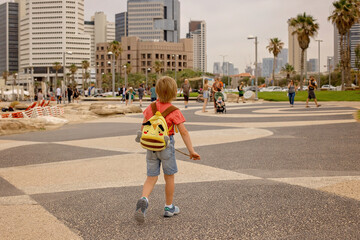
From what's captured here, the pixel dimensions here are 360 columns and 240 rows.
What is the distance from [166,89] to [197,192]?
1.66 metres

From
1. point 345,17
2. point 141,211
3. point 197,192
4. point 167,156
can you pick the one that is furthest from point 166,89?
point 345,17

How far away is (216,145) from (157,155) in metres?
5.46

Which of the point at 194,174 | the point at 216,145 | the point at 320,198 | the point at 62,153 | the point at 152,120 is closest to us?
the point at 152,120

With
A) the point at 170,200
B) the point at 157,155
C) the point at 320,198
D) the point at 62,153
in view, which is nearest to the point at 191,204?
the point at 170,200

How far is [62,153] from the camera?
29.4 feet

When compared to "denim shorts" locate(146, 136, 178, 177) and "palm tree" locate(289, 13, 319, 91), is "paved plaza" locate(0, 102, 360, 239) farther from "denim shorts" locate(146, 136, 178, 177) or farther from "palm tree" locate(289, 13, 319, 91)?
"palm tree" locate(289, 13, 319, 91)

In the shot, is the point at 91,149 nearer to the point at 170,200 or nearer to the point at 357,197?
the point at 170,200

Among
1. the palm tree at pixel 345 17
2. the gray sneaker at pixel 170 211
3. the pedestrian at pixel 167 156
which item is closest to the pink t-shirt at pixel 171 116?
the pedestrian at pixel 167 156

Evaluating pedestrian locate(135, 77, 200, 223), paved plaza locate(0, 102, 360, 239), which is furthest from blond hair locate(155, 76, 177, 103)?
paved plaza locate(0, 102, 360, 239)

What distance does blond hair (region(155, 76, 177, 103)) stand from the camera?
447 centimetres

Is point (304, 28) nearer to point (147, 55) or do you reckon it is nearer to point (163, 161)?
point (163, 161)

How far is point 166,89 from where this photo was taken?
14.7ft

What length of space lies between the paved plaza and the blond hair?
50.0 inches

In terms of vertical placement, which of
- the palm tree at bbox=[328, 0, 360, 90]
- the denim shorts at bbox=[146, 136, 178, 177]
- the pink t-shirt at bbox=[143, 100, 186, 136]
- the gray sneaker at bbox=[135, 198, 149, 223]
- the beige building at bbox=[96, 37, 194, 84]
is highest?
the beige building at bbox=[96, 37, 194, 84]
